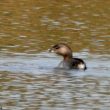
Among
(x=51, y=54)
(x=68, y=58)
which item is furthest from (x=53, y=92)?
(x=51, y=54)

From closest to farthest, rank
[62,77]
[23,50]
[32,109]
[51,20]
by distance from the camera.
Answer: [32,109] < [62,77] < [23,50] < [51,20]

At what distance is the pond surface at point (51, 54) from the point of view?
14.6m

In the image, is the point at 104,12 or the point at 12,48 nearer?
the point at 12,48

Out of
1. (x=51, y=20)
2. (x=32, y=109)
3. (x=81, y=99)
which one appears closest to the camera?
(x=32, y=109)

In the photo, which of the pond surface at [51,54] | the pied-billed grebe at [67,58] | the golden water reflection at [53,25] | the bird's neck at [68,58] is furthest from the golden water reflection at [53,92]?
the golden water reflection at [53,25]

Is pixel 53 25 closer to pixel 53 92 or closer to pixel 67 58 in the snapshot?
pixel 67 58

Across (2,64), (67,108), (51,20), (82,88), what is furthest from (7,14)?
(67,108)

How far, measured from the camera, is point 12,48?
19797 millimetres

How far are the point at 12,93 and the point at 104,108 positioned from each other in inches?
75.2

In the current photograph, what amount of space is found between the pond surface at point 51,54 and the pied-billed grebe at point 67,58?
0.18 m

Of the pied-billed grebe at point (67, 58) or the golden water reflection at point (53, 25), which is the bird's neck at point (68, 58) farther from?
the golden water reflection at point (53, 25)

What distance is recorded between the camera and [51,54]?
19641mm

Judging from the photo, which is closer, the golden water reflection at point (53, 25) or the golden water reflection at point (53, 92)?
the golden water reflection at point (53, 92)

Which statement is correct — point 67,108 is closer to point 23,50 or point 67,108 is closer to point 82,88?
point 82,88
